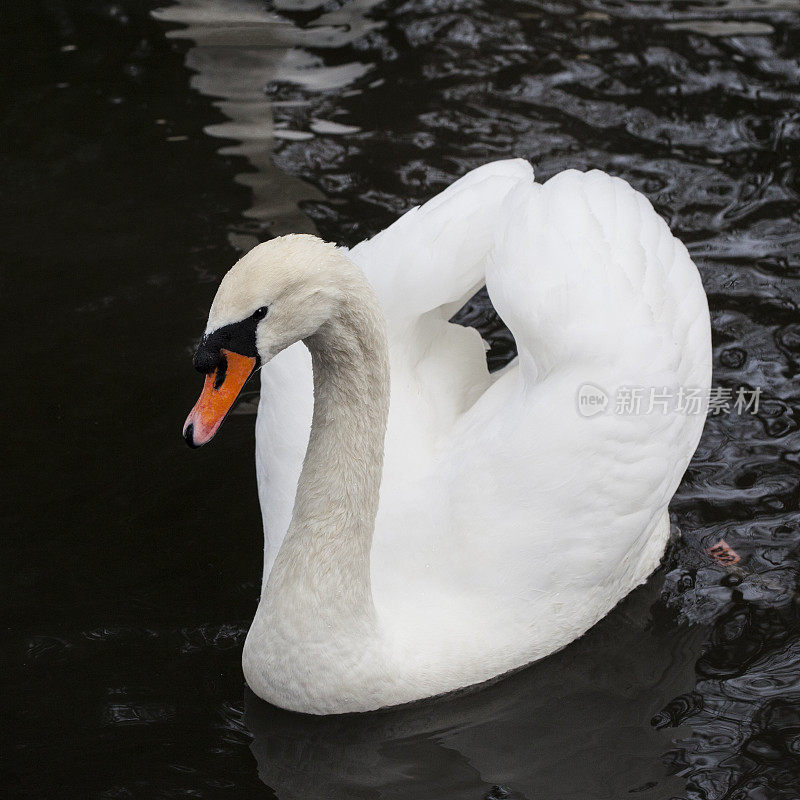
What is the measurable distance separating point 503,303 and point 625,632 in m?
1.33

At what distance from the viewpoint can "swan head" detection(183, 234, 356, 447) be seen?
3521 millimetres

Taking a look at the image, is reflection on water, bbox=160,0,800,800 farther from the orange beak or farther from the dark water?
the orange beak

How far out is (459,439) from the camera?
4.84 meters

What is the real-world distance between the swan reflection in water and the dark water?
0.03ft

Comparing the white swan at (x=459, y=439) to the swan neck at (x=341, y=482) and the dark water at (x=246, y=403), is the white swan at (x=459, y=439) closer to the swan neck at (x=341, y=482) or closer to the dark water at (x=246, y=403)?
the swan neck at (x=341, y=482)

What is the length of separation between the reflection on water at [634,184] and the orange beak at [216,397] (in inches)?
54.0

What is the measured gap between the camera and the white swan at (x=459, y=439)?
4.12 meters

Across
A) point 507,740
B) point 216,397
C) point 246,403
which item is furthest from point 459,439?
point 246,403

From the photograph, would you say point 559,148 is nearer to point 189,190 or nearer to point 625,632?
point 189,190

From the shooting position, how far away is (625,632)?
5051 millimetres

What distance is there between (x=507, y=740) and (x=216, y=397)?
168cm

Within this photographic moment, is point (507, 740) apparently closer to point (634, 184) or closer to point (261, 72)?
point (634, 184)

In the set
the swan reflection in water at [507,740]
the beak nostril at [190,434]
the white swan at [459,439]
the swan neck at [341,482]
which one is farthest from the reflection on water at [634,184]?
the beak nostril at [190,434]

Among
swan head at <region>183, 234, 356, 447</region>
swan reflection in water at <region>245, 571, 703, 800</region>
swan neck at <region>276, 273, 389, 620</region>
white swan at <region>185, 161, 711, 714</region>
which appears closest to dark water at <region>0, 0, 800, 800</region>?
swan reflection in water at <region>245, 571, 703, 800</region>
